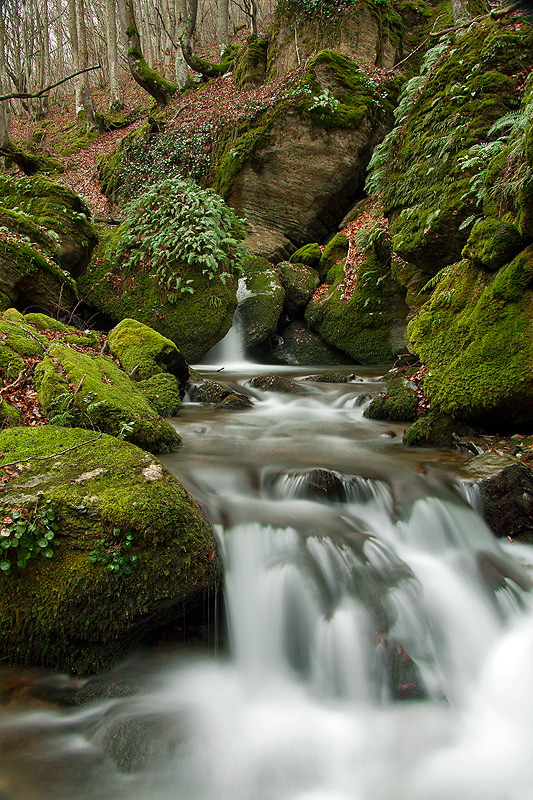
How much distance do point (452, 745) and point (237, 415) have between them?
5119 millimetres

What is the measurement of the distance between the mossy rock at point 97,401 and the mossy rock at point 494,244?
4.43 meters

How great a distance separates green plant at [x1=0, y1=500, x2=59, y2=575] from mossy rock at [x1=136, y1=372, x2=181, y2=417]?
3.98 metres

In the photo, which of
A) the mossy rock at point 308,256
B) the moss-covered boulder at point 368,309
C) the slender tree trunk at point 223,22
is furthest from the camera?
the slender tree trunk at point 223,22

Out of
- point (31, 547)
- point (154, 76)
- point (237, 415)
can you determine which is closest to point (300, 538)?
point (31, 547)

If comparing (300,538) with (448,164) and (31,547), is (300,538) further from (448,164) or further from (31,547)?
(448,164)

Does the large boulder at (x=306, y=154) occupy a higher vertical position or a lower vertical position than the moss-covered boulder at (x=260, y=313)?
higher

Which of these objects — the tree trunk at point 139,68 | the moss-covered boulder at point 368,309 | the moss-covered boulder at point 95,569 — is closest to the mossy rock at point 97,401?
the moss-covered boulder at point 95,569

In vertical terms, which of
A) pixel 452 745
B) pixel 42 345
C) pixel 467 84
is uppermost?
pixel 467 84

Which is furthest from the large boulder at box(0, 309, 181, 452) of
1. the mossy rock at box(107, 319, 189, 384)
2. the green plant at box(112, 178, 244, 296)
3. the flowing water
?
the green plant at box(112, 178, 244, 296)

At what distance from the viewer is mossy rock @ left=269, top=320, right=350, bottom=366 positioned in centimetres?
1205

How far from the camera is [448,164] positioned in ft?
24.2

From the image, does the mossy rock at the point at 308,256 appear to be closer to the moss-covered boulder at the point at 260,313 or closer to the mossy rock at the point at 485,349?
the moss-covered boulder at the point at 260,313

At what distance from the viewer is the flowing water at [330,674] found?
245cm

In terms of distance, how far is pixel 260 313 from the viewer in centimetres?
1181
